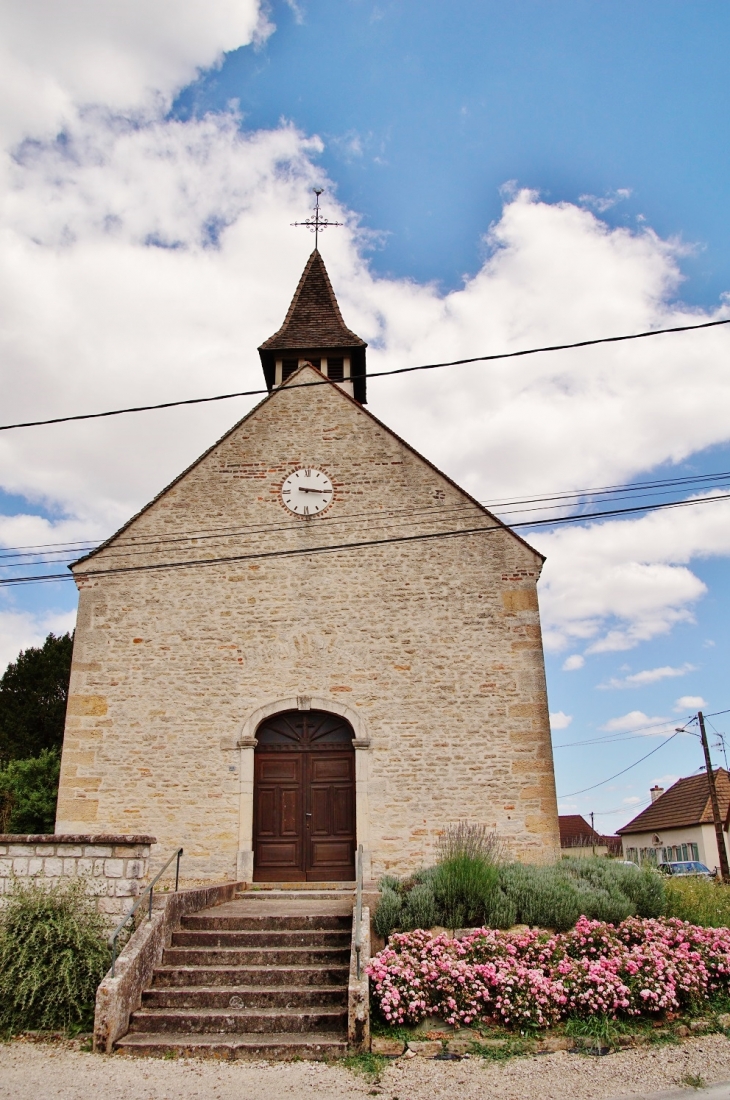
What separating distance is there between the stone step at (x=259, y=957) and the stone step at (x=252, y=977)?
238 mm

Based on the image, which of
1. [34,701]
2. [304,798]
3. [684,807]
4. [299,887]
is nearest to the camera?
[299,887]

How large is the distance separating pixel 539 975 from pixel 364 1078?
Answer: 5.60 feet

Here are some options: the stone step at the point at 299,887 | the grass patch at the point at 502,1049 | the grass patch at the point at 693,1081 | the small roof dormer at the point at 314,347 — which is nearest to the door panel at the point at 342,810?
the stone step at the point at 299,887

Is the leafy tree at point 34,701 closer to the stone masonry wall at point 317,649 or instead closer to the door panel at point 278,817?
the stone masonry wall at point 317,649

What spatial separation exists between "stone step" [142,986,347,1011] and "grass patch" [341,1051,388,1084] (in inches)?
29.8

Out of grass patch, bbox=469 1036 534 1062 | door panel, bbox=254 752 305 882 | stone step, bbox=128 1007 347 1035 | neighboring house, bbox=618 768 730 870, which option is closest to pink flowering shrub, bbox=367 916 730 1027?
grass patch, bbox=469 1036 534 1062

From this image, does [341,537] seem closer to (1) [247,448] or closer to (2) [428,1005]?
(1) [247,448]

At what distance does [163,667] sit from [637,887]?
695 cm

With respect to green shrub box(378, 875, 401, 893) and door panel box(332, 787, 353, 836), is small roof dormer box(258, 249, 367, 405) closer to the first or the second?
door panel box(332, 787, 353, 836)

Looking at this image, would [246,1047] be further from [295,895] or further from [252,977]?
[295,895]

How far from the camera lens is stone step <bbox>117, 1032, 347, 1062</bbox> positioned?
19.5ft

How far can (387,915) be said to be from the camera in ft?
25.0

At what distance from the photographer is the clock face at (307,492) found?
1266 centimetres

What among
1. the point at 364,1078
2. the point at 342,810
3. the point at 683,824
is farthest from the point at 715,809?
the point at 364,1078
